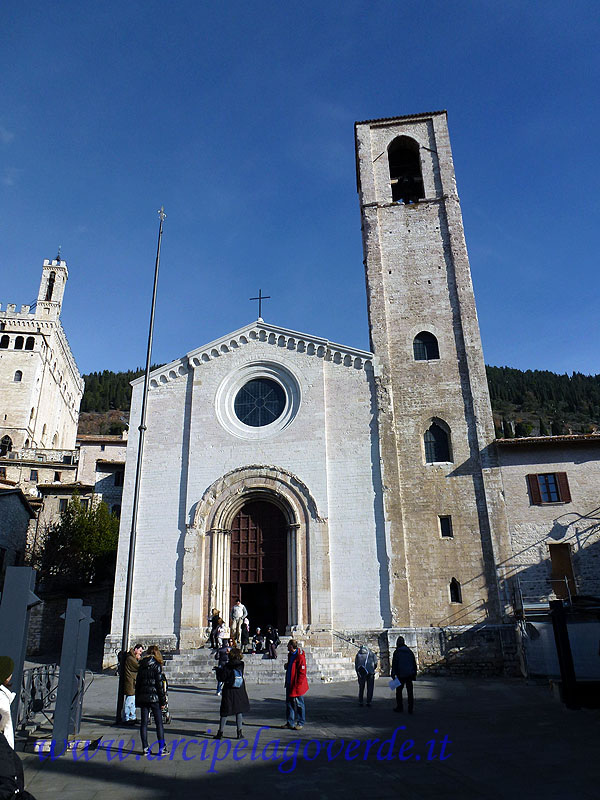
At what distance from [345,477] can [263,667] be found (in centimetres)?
767

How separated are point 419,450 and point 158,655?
50.1 ft

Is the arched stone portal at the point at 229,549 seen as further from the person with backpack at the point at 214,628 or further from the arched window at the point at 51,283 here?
the arched window at the point at 51,283

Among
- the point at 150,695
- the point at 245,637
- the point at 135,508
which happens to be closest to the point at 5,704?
the point at 150,695

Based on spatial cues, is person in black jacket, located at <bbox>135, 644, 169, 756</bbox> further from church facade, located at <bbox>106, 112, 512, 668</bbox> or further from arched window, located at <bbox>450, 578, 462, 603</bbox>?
arched window, located at <bbox>450, 578, 462, 603</bbox>

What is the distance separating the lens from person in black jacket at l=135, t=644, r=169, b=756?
8.91 m

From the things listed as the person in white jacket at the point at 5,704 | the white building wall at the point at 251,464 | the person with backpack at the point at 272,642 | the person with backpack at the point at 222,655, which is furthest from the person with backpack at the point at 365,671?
the person in white jacket at the point at 5,704

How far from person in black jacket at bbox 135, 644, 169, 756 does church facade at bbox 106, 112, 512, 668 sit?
1223 centimetres

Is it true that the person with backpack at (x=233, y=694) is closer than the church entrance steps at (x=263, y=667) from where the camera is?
Yes

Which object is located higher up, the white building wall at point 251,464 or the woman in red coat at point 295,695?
the white building wall at point 251,464

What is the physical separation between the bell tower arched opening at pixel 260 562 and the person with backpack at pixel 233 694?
1262 cm

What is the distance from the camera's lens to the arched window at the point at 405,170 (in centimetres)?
2997

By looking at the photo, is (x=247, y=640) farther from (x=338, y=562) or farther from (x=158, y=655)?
(x=158, y=655)

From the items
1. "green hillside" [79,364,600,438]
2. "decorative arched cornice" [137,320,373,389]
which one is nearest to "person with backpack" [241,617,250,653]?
"decorative arched cornice" [137,320,373,389]

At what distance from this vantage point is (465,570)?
21.3 m
